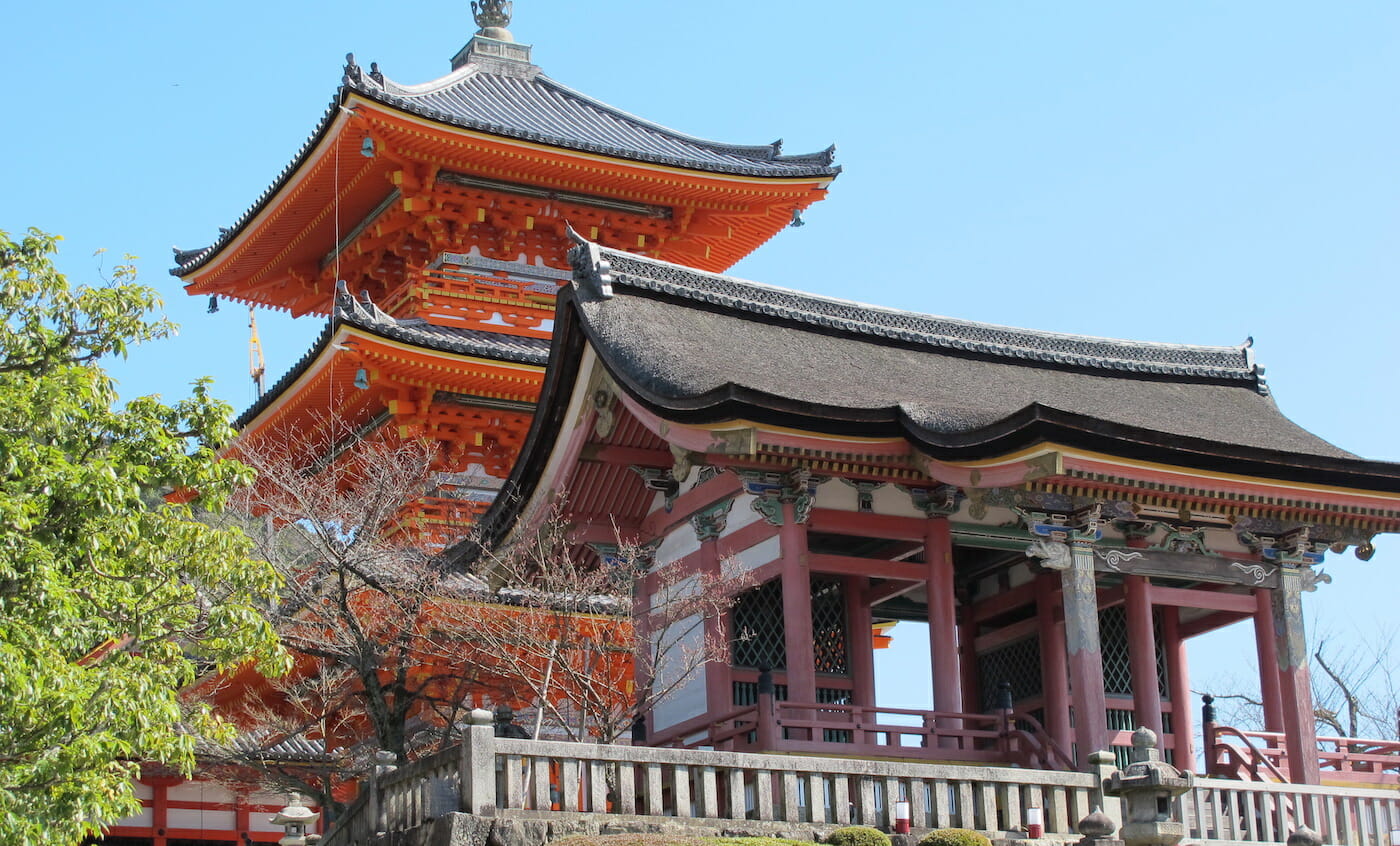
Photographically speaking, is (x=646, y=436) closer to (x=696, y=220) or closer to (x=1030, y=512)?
(x=1030, y=512)

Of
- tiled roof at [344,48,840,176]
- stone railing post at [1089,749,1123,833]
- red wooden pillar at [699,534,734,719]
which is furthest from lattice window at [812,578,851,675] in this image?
tiled roof at [344,48,840,176]

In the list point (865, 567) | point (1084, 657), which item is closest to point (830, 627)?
point (865, 567)

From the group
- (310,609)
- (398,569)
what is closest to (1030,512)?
(398,569)

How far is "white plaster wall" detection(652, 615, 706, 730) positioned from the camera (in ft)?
63.0

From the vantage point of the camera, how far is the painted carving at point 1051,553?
18.2 m

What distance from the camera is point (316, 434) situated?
32312 mm

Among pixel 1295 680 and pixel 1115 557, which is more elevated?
pixel 1115 557

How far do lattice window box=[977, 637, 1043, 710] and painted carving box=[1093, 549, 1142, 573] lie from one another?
2730mm

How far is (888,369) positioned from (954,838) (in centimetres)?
750

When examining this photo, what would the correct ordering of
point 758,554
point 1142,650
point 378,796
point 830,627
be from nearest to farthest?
point 378,796 → point 758,554 → point 1142,650 → point 830,627

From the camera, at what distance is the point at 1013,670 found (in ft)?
72.3

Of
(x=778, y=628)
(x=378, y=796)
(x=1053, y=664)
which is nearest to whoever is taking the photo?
(x=378, y=796)

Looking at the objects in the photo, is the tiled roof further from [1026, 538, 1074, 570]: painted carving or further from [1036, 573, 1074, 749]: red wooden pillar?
[1026, 538, 1074, 570]: painted carving

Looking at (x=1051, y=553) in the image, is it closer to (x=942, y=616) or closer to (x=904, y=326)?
(x=942, y=616)
